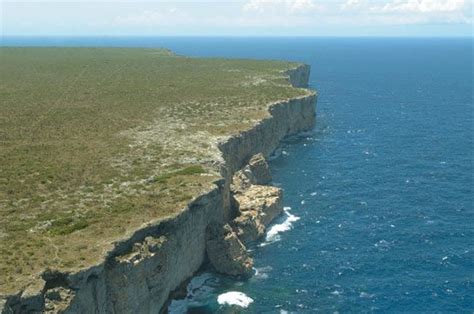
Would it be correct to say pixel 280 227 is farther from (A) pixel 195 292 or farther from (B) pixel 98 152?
(B) pixel 98 152

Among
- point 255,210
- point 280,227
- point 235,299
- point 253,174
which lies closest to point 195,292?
point 235,299

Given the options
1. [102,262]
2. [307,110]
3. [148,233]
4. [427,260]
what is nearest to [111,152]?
[148,233]

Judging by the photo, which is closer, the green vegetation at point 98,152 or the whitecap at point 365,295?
the green vegetation at point 98,152

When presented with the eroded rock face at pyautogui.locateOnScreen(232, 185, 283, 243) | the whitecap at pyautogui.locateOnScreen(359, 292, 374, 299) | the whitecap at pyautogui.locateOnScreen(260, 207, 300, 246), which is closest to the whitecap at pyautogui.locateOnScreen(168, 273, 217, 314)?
the eroded rock face at pyautogui.locateOnScreen(232, 185, 283, 243)

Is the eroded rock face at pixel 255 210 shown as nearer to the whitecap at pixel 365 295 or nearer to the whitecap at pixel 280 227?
the whitecap at pixel 280 227

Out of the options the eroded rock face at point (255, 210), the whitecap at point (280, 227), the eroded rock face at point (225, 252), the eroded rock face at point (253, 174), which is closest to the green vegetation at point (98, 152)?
the eroded rock face at point (225, 252)

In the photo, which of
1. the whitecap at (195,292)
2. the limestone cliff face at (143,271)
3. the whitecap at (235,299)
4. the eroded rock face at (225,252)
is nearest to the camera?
the limestone cliff face at (143,271)

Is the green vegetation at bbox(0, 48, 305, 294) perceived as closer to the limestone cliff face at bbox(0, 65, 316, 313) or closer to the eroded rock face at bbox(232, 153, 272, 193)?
the limestone cliff face at bbox(0, 65, 316, 313)
